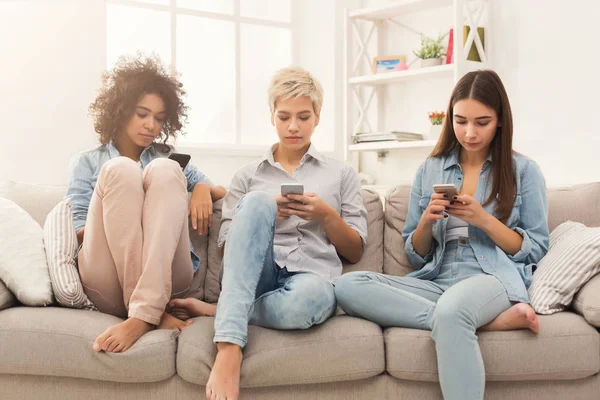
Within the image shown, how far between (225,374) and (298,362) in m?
0.21

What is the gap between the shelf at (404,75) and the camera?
166 inches

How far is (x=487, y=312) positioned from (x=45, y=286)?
1281 millimetres

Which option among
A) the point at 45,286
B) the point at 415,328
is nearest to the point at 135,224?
the point at 45,286

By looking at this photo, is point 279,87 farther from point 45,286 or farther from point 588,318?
point 588,318

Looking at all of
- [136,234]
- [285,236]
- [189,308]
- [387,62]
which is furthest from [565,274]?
[387,62]

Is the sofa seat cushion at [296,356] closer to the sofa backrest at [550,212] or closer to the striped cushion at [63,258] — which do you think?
the striped cushion at [63,258]

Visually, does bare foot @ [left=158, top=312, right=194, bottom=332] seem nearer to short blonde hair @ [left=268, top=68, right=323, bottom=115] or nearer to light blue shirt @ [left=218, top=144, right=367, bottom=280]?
light blue shirt @ [left=218, top=144, right=367, bottom=280]

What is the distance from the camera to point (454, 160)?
2281mm

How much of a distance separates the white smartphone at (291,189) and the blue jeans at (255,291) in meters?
0.15

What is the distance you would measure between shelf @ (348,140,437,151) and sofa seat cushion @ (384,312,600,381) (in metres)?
2.48

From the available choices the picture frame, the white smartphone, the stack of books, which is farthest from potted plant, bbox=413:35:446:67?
the white smartphone

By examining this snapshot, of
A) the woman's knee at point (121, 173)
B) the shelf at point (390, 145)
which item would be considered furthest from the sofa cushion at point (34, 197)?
the shelf at point (390, 145)

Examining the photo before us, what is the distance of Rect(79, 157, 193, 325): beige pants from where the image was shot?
1919 millimetres

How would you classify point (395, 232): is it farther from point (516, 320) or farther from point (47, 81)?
point (47, 81)
